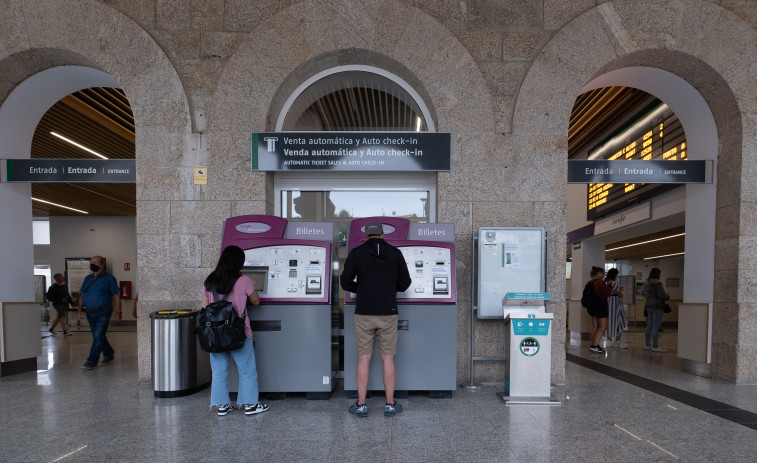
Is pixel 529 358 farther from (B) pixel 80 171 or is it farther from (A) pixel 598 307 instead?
(B) pixel 80 171

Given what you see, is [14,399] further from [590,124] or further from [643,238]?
[643,238]

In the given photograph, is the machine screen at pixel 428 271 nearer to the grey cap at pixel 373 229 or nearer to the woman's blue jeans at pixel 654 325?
the grey cap at pixel 373 229

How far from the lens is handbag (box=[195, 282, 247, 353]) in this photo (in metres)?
3.61

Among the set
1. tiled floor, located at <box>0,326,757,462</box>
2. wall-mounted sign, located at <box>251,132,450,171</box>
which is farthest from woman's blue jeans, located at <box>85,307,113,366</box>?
wall-mounted sign, located at <box>251,132,450,171</box>

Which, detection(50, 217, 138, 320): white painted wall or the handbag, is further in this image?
detection(50, 217, 138, 320): white painted wall

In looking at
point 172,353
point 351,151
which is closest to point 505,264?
point 351,151

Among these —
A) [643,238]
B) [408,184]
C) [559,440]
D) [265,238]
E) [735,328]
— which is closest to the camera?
[559,440]

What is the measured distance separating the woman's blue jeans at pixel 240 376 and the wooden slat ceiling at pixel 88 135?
16.3 feet

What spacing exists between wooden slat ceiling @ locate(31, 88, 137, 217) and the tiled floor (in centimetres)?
420

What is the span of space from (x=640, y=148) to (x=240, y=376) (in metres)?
7.59

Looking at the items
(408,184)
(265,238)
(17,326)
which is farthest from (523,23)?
(17,326)

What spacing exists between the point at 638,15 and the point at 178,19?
5135mm

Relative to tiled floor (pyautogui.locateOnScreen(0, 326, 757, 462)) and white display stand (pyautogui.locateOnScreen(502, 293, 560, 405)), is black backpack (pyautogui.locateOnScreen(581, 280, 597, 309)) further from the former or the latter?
white display stand (pyautogui.locateOnScreen(502, 293, 560, 405))

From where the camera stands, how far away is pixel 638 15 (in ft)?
16.4
